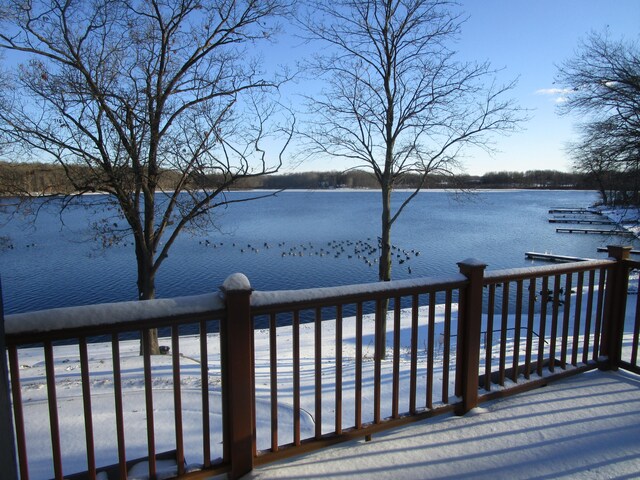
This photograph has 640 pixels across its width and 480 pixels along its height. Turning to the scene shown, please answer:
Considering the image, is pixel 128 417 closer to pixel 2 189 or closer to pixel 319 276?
pixel 2 189

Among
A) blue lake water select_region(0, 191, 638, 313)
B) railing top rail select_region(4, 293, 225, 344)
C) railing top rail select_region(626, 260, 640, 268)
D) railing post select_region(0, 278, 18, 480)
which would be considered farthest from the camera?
blue lake water select_region(0, 191, 638, 313)

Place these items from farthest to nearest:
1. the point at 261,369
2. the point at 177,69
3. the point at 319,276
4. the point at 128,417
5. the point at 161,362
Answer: the point at 319,276, the point at 177,69, the point at 261,369, the point at 161,362, the point at 128,417

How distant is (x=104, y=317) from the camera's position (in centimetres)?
185

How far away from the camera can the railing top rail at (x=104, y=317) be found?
5.59 feet

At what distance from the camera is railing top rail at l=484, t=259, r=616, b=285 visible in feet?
9.67

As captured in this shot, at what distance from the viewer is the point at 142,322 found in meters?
1.93

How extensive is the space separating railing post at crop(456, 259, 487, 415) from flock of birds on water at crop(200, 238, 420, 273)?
21500 millimetres

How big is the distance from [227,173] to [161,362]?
4780mm

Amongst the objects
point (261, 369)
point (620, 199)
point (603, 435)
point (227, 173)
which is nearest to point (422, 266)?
point (620, 199)

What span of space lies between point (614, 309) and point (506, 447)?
1.90 m

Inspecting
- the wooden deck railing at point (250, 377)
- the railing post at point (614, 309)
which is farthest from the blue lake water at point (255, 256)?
the railing post at point (614, 309)

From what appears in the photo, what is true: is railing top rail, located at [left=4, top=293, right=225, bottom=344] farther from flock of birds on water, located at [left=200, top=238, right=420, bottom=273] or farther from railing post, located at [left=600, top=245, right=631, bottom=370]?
flock of birds on water, located at [left=200, top=238, right=420, bottom=273]

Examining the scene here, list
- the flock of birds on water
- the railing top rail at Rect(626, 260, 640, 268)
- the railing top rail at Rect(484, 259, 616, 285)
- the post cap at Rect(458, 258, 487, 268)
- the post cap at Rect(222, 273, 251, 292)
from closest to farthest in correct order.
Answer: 1. the post cap at Rect(222, 273, 251, 292)
2. the post cap at Rect(458, 258, 487, 268)
3. the railing top rail at Rect(484, 259, 616, 285)
4. the railing top rail at Rect(626, 260, 640, 268)
5. the flock of birds on water

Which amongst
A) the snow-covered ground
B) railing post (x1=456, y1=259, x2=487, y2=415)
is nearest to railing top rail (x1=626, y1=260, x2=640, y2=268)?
the snow-covered ground
